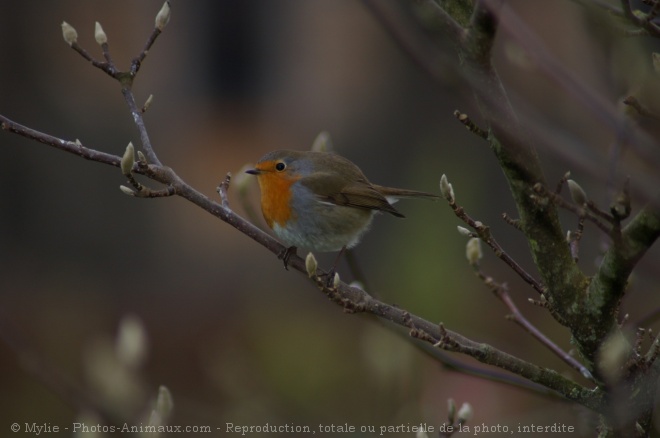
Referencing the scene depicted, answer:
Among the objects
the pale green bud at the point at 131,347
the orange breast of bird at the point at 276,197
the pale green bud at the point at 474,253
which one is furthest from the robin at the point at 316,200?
the pale green bud at the point at 474,253

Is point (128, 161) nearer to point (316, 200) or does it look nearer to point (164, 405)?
point (164, 405)

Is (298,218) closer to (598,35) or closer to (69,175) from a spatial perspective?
(598,35)

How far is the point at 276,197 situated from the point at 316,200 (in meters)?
0.14

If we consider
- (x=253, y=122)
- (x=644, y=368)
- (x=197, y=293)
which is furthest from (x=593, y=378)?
(x=253, y=122)

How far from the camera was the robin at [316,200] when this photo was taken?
3178 mm

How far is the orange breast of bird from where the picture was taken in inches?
125

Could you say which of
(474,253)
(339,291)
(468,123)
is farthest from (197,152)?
(468,123)

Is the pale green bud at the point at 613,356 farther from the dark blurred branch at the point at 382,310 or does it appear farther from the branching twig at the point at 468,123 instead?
the branching twig at the point at 468,123

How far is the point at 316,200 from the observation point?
3.26m

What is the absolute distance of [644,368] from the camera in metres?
1.64

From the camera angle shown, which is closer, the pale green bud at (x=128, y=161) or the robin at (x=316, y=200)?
the pale green bud at (x=128, y=161)

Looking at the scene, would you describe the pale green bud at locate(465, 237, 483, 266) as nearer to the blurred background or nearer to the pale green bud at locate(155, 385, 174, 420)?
the pale green bud at locate(155, 385, 174, 420)

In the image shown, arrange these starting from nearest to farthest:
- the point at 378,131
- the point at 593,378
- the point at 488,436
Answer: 1. the point at 593,378
2. the point at 488,436
3. the point at 378,131

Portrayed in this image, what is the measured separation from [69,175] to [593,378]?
7.33 metres
